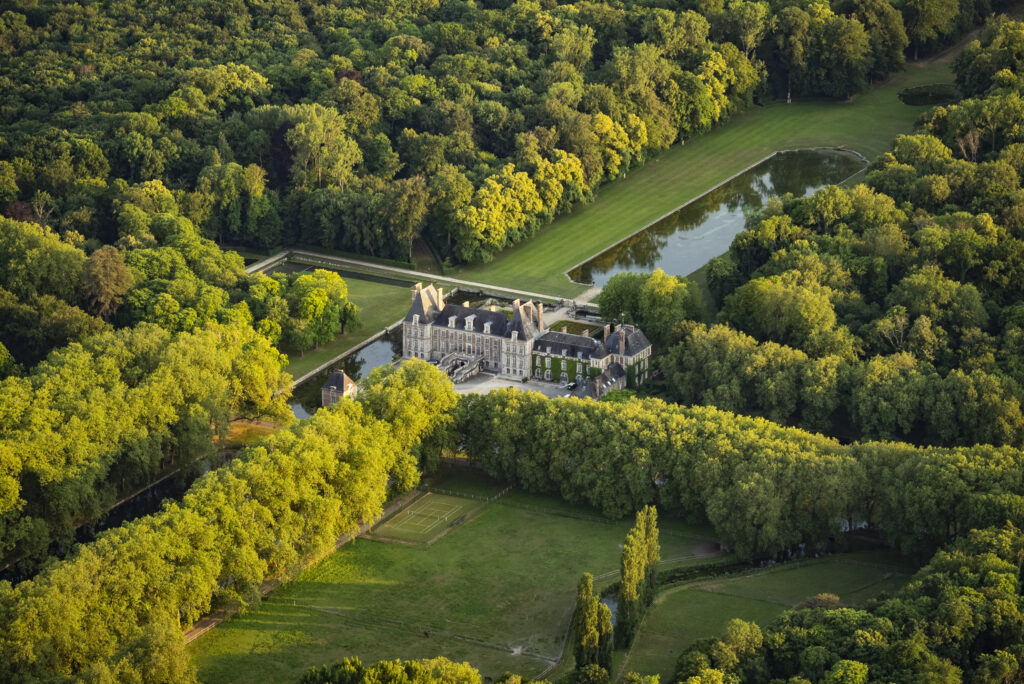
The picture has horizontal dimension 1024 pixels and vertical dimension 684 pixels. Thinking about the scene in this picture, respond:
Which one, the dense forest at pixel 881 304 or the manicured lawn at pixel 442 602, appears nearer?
the manicured lawn at pixel 442 602

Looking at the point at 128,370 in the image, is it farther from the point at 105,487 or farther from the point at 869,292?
the point at 869,292

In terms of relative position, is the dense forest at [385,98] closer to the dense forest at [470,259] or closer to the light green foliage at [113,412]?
the dense forest at [470,259]

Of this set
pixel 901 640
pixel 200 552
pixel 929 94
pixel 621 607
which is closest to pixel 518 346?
pixel 621 607

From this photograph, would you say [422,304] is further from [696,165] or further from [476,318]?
[696,165]

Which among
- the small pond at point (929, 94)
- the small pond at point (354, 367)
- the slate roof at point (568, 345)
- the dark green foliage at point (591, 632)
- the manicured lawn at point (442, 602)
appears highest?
the small pond at point (929, 94)

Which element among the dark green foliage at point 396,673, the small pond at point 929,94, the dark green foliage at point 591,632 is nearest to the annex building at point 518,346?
the dark green foliage at point 591,632

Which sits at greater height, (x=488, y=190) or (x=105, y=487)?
(x=488, y=190)

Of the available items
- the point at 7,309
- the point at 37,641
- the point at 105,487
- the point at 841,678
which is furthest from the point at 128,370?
the point at 841,678
